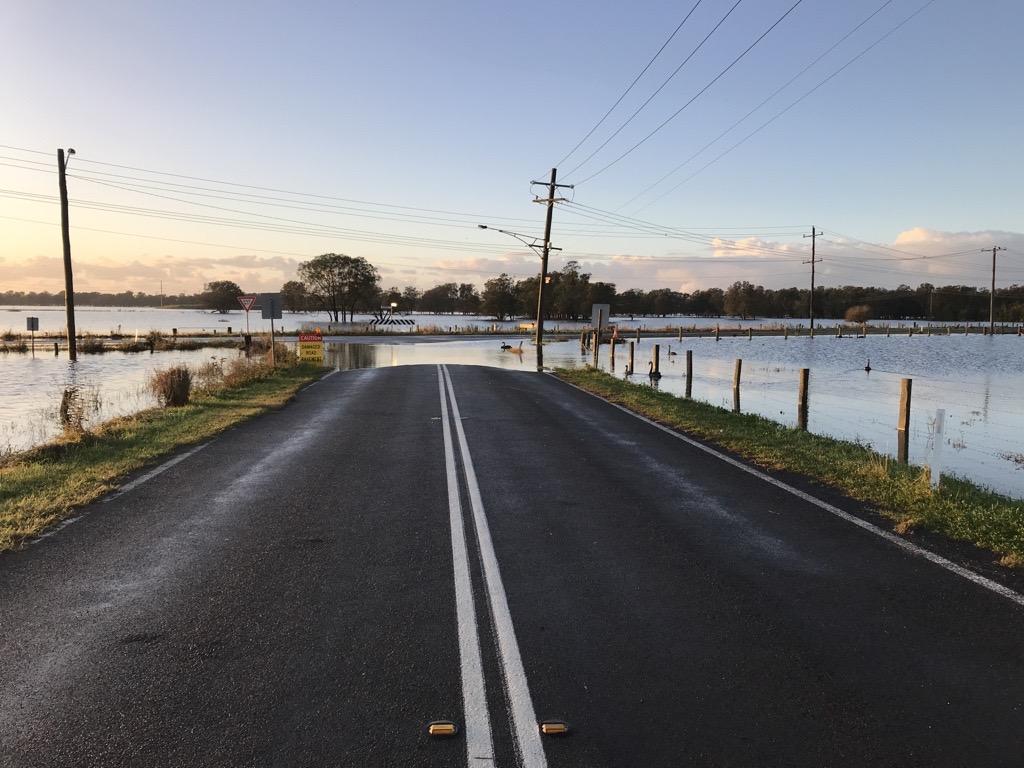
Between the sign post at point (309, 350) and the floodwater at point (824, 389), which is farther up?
the sign post at point (309, 350)

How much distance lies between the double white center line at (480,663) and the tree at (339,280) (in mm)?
106585

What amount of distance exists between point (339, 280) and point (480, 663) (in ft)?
363

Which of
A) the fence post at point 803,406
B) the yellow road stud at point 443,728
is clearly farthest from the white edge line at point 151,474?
the fence post at point 803,406

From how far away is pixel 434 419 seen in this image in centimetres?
1440

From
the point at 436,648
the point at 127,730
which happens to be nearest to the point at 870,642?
the point at 436,648

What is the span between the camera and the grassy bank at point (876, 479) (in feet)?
22.2

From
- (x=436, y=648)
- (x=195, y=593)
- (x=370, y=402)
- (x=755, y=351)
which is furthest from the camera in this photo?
(x=755, y=351)

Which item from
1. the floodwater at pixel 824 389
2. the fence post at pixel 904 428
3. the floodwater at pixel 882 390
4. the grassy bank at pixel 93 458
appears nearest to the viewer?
the grassy bank at pixel 93 458

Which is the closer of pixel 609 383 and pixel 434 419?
pixel 434 419

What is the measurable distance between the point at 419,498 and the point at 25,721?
15.6 ft

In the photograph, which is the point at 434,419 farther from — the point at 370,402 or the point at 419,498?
the point at 419,498

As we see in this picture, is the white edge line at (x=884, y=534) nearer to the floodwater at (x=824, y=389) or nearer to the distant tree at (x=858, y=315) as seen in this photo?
the floodwater at (x=824, y=389)

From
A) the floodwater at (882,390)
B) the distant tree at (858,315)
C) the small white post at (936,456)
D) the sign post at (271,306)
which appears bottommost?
the floodwater at (882,390)

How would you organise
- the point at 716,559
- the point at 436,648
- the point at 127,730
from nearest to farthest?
the point at 127,730 < the point at 436,648 < the point at 716,559
